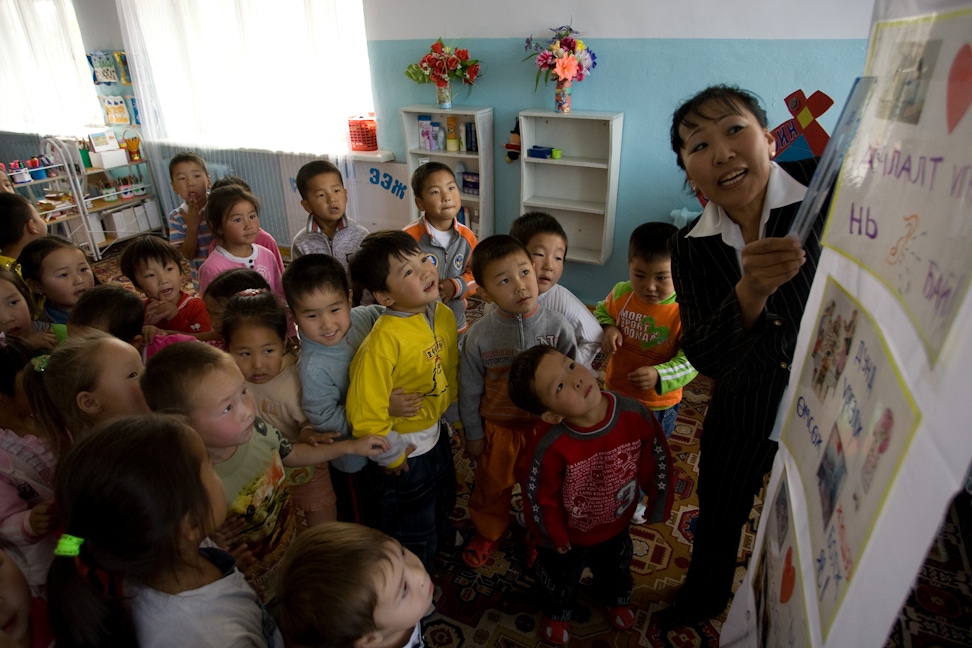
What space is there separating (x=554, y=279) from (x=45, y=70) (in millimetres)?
6880

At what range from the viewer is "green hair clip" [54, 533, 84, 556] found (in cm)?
82

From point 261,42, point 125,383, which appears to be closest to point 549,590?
point 125,383

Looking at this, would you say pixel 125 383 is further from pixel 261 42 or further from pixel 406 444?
pixel 261 42

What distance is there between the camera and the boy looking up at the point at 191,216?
9.55ft

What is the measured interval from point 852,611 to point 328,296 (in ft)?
4.49

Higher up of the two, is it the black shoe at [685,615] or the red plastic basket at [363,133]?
the red plastic basket at [363,133]

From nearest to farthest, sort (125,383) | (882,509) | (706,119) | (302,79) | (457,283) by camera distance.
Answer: (882,509), (706,119), (125,383), (457,283), (302,79)

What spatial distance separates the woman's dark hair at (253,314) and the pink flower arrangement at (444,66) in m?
2.72

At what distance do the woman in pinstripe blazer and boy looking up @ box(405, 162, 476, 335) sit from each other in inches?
53.0

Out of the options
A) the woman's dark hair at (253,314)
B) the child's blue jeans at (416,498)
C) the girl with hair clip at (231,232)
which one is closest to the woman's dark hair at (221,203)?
the girl with hair clip at (231,232)

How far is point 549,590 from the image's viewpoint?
165 centimetres

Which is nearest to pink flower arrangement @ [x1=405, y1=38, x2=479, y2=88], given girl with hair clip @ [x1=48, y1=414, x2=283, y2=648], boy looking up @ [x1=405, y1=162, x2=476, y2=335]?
boy looking up @ [x1=405, y1=162, x2=476, y2=335]

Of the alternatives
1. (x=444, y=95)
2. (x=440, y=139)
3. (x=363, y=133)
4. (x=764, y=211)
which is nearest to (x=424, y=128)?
(x=440, y=139)

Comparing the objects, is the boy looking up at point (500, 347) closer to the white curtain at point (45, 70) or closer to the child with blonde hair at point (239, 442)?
the child with blonde hair at point (239, 442)
